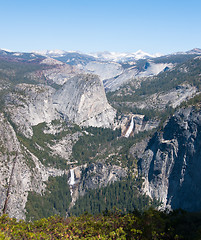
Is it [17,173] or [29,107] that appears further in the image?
[29,107]

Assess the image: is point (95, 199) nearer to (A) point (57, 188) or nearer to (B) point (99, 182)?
(B) point (99, 182)

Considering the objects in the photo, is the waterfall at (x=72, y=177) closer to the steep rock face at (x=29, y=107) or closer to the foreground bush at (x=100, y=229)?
the steep rock face at (x=29, y=107)

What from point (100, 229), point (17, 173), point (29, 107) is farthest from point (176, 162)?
point (100, 229)

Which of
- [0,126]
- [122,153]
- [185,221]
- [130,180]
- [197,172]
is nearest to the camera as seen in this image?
[185,221]

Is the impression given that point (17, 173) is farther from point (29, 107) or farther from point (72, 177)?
point (29, 107)

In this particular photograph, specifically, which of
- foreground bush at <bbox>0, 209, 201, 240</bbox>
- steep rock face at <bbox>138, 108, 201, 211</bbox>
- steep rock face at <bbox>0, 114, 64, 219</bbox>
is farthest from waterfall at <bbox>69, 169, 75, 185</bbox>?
foreground bush at <bbox>0, 209, 201, 240</bbox>

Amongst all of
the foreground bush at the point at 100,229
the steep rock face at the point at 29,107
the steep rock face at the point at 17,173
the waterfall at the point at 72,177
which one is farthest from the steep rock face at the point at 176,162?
the foreground bush at the point at 100,229

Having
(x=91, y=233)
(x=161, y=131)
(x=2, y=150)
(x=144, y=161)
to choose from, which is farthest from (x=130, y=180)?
(x=91, y=233)

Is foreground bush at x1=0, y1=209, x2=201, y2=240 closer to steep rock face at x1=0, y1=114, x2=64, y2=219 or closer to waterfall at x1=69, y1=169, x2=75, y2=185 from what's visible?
steep rock face at x1=0, y1=114, x2=64, y2=219
